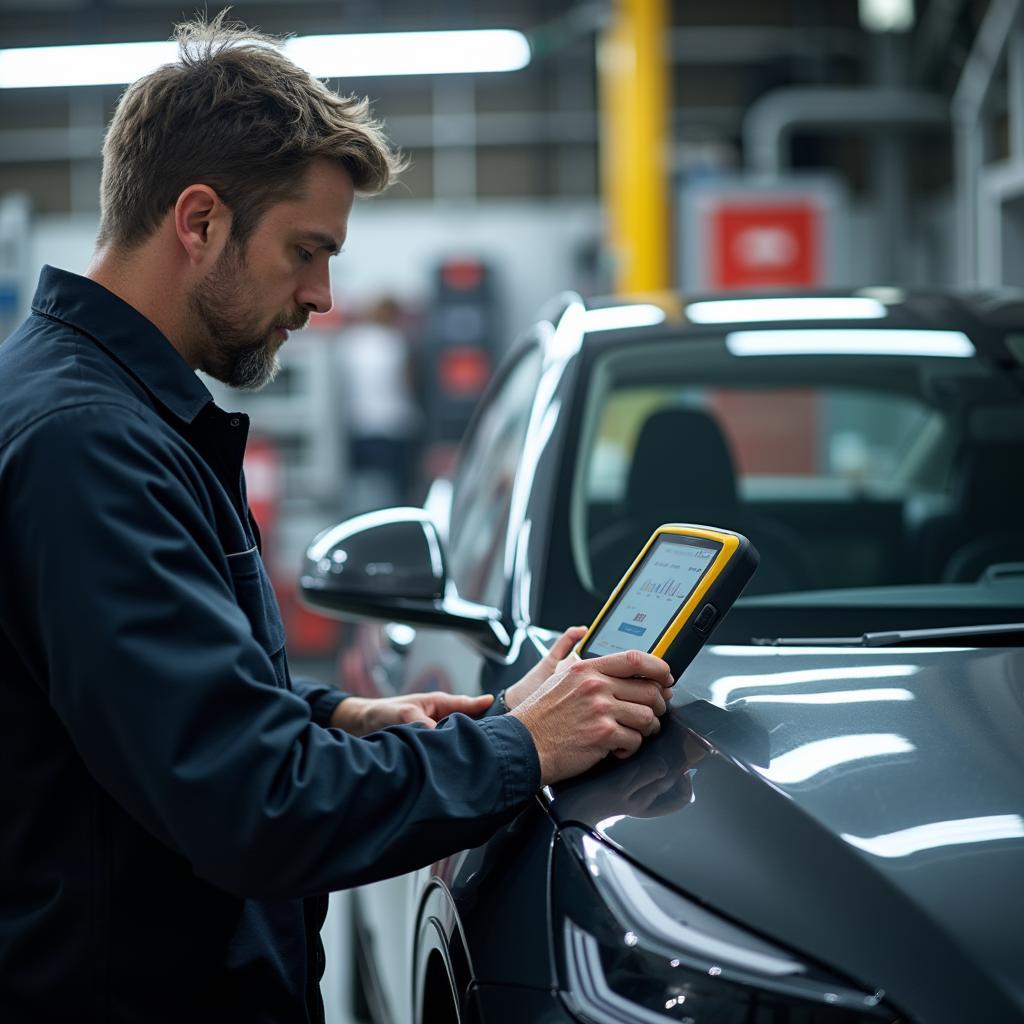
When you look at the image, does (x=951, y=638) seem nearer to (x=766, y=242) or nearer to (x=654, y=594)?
(x=654, y=594)

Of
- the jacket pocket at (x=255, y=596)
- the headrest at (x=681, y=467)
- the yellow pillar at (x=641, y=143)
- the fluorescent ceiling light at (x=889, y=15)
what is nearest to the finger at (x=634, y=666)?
the jacket pocket at (x=255, y=596)

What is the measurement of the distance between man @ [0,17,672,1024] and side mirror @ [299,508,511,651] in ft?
1.49

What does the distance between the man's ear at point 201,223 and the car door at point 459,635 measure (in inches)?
24.8

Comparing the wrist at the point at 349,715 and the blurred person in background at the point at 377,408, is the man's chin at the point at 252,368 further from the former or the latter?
the blurred person in background at the point at 377,408

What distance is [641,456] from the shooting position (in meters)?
2.50

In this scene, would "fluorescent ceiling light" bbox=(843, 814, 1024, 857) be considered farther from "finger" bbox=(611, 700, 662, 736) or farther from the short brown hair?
the short brown hair

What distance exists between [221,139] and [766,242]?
6.47 m

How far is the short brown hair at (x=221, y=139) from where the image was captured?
1.28m

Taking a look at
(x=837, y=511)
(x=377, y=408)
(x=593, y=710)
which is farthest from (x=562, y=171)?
(x=593, y=710)

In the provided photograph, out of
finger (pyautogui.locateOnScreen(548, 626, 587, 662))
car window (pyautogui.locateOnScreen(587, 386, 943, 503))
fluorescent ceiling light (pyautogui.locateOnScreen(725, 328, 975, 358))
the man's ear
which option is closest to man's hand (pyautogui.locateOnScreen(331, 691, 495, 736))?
finger (pyautogui.locateOnScreen(548, 626, 587, 662))

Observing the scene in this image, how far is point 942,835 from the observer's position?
1.10 metres

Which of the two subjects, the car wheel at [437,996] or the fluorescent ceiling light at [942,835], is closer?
the fluorescent ceiling light at [942,835]

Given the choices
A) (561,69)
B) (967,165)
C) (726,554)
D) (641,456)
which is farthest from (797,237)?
(561,69)

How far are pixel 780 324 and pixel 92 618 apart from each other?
142 centimetres
